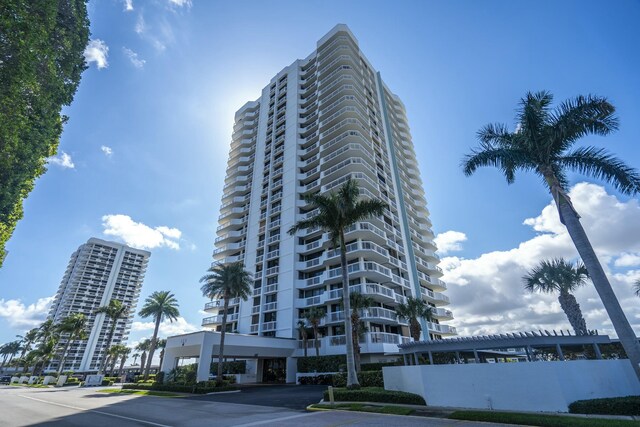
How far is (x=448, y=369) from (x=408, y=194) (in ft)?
156

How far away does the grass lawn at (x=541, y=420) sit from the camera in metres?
9.39

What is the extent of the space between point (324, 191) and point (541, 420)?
36665 millimetres

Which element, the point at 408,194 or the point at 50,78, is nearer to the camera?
the point at 50,78

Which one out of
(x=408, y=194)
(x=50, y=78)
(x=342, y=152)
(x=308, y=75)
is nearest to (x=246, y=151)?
(x=308, y=75)

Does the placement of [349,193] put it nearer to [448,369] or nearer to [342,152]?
[448,369]

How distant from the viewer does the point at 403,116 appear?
71.0 meters

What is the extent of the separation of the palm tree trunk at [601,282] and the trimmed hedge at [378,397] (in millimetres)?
9262

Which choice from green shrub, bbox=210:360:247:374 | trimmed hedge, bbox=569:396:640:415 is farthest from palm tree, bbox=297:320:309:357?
trimmed hedge, bbox=569:396:640:415

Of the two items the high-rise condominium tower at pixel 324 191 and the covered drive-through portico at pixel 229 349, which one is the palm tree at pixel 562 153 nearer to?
the high-rise condominium tower at pixel 324 191

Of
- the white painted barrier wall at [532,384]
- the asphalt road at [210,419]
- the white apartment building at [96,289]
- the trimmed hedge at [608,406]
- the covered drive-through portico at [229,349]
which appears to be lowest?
the asphalt road at [210,419]

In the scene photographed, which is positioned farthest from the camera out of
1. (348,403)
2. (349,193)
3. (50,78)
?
(349,193)

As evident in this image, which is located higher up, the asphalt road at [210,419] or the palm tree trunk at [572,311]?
the palm tree trunk at [572,311]

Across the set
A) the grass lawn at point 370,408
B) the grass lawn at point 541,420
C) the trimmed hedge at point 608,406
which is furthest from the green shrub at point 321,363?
the trimmed hedge at point 608,406

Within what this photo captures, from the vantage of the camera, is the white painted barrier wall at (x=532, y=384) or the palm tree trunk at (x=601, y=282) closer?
the palm tree trunk at (x=601, y=282)
